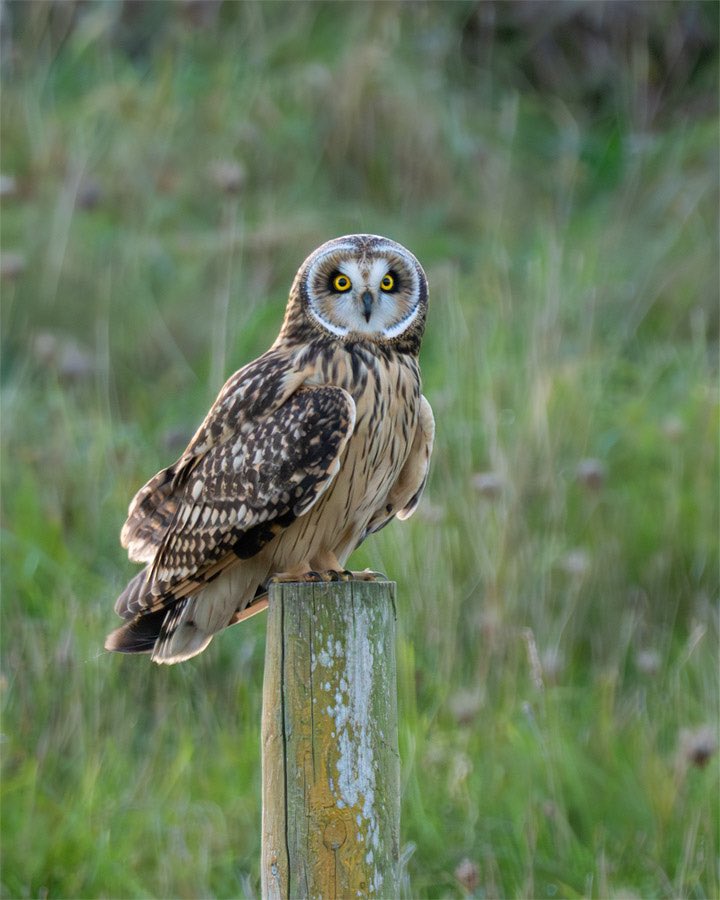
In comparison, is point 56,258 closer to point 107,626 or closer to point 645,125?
point 107,626

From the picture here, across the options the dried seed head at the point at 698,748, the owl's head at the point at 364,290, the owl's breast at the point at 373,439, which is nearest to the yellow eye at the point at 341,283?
the owl's head at the point at 364,290

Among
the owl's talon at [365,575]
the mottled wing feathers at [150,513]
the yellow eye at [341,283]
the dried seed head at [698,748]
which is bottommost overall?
the dried seed head at [698,748]

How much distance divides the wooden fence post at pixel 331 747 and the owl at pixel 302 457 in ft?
1.37

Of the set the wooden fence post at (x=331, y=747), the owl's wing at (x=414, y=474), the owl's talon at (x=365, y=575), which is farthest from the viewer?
the owl's wing at (x=414, y=474)

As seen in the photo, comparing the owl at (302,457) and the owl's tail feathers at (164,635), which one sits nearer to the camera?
the owl at (302,457)

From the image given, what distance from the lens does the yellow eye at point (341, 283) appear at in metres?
2.90

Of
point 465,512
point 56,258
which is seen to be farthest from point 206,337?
point 465,512

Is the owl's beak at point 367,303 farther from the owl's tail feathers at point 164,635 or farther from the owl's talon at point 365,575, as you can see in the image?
the owl's tail feathers at point 164,635

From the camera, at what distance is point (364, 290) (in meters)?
2.88

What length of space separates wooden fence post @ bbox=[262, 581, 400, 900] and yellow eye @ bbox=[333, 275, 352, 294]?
815mm

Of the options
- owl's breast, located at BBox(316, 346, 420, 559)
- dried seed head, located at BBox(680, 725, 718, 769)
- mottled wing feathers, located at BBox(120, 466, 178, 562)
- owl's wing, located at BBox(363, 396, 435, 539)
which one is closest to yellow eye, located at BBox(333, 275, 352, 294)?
owl's breast, located at BBox(316, 346, 420, 559)

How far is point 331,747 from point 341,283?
1056 millimetres

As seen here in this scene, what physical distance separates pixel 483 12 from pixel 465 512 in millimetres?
4448

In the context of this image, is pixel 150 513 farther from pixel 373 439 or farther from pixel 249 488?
pixel 373 439
